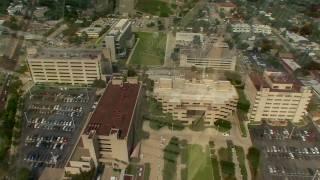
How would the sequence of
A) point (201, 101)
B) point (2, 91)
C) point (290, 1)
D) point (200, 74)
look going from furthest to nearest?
point (290, 1) → point (200, 74) → point (2, 91) → point (201, 101)

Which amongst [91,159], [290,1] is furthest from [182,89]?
[290,1]

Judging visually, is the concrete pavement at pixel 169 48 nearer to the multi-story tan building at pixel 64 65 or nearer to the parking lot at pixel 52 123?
the multi-story tan building at pixel 64 65

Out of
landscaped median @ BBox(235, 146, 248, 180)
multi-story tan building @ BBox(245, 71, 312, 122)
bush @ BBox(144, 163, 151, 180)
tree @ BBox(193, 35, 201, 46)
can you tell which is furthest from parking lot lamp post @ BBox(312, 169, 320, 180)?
tree @ BBox(193, 35, 201, 46)

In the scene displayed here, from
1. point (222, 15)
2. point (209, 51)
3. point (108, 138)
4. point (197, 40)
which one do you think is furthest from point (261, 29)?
point (108, 138)

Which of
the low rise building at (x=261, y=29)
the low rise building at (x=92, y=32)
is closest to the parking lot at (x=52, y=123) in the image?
the low rise building at (x=92, y=32)

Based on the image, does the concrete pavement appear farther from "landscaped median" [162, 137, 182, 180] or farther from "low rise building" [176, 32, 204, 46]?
"landscaped median" [162, 137, 182, 180]

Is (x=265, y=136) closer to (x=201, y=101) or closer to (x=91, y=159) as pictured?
(x=201, y=101)

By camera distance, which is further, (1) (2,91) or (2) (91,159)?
(1) (2,91)
